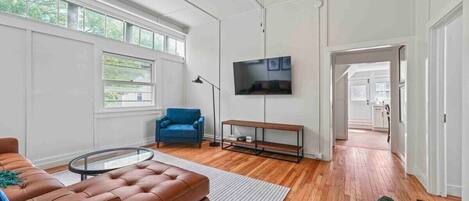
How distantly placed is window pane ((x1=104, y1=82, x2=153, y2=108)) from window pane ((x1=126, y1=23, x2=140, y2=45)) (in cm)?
94

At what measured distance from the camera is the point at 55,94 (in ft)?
10.4

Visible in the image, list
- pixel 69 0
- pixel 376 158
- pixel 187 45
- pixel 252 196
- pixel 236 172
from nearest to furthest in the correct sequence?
1. pixel 252 196
2. pixel 236 172
3. pixel 69 0
4. pixel 376 158
5. pixel 187 45

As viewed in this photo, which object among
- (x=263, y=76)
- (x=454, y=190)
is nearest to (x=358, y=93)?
(x=263, y=76)

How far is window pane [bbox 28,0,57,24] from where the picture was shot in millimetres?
3000

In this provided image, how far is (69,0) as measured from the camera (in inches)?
130

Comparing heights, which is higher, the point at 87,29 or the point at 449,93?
the point at 87,29

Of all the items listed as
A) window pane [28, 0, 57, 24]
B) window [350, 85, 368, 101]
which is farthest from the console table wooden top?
window [350, 85, 368, 101]

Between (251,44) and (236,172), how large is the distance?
258 centimetres

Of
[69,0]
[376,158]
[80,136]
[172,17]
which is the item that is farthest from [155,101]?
[376,158]

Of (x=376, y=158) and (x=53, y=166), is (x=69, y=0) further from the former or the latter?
(x=376, y=158)

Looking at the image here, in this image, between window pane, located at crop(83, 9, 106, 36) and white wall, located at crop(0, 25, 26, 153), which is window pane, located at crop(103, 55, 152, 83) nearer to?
window pane, located at crop(83, 9, 106, 36)

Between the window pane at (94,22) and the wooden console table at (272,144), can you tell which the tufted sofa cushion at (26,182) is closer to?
the window pane at (94,22)

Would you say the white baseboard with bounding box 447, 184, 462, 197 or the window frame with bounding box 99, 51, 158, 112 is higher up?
the window frame with bounding box 99, 51, 158, 112

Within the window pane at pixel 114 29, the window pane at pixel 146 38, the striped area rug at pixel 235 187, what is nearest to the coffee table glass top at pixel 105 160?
the striped area rug at pixel 235 187
